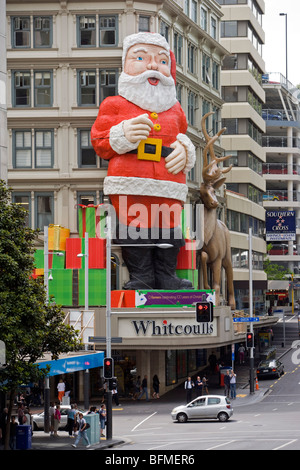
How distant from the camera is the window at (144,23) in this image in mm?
63219

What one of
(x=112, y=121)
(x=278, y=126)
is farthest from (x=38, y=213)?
(x=278, y=126)

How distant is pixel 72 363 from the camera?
4159cm

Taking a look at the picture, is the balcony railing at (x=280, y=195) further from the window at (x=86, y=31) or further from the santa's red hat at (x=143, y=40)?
the santa's red hat at (x=143, y=40)

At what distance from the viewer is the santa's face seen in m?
58.4

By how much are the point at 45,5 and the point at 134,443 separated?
112ft

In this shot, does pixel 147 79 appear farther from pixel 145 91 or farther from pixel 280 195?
pixel 280 195

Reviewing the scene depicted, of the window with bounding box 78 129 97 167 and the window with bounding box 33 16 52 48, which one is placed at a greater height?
the window with bounding box 33 16 52 48

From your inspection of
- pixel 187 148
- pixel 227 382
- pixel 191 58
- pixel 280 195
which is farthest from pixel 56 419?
pixel 280 195

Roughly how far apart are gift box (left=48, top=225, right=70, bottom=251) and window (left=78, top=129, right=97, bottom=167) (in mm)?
4895

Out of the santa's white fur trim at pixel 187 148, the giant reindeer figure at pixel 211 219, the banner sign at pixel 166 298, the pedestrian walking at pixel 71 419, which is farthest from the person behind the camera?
the giant reindeer figure at pixel 211 219

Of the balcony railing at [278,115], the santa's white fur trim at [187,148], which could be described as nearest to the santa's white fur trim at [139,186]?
the santa's white fur trim at [187,148]

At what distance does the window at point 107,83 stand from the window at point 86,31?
216 centimetres

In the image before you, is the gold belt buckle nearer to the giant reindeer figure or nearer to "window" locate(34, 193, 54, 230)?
the giant reindeer figure

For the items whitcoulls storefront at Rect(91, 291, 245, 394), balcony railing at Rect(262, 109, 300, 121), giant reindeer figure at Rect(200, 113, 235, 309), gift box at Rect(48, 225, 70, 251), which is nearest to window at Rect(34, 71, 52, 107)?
gift box at Rect(48, 225, 70, 251)
